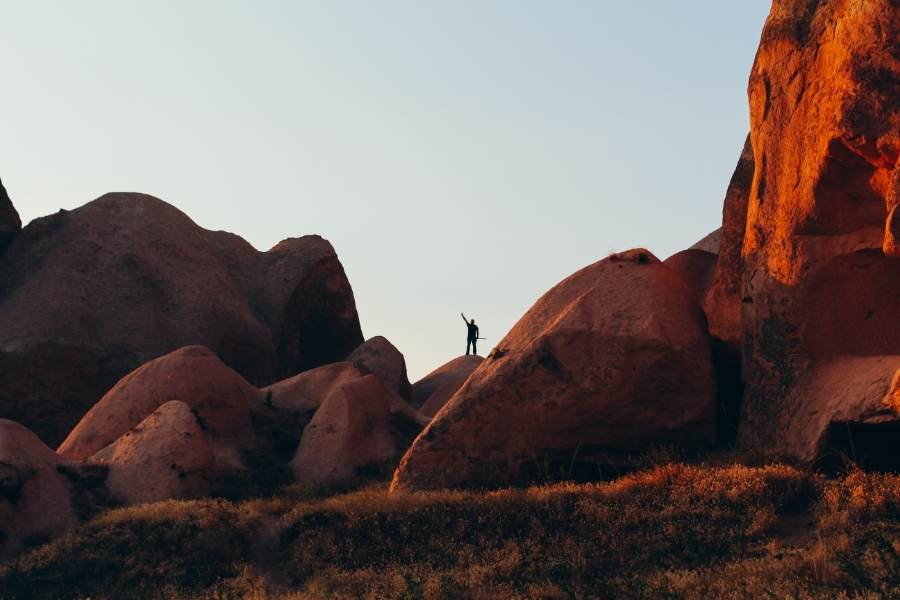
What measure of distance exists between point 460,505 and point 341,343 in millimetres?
16942

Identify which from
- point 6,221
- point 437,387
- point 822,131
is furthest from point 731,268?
point 6,221

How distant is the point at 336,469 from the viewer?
21094mm

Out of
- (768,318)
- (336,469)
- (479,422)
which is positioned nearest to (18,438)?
(336,469)

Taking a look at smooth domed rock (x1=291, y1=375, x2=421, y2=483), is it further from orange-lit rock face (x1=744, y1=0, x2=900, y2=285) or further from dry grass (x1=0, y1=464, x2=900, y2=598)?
orange-lit rock face (x1=744, y1=0, x2=900, y2=285)

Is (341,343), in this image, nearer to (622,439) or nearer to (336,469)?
(336,469)

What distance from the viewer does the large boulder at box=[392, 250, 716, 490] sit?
18.1m

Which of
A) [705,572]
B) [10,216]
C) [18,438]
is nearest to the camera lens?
[705,572]

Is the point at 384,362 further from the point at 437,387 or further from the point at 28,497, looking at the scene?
the point at 28,497

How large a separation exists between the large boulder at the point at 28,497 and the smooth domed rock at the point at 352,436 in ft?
13.4

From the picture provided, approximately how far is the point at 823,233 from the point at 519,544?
6.13m

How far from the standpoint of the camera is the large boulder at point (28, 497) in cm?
1828

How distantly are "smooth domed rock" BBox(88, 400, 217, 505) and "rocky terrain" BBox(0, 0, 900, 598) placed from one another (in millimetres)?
43

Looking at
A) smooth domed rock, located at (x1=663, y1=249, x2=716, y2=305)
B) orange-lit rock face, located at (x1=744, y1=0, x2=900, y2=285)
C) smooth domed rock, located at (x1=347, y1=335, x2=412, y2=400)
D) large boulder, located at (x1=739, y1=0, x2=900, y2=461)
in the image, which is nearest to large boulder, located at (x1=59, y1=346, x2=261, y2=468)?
smooth domed rock, located at (x1=347, y1=335, x2=412, y2=400)

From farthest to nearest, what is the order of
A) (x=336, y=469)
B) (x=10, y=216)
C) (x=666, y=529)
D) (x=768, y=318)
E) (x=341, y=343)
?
(x=341, y=343) → (x=10, y=216) → (x=336, y=469) → (x=768, y=318) → (x=666, y=529)
